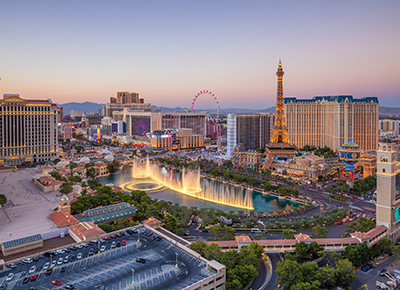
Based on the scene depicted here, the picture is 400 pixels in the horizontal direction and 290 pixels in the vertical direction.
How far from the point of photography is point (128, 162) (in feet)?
224

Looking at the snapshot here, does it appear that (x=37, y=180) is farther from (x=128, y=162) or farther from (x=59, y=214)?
(x=128, y=162)

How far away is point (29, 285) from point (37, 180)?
93.8 feet

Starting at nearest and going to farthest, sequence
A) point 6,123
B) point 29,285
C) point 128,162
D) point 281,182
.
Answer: point 29,285 < point 281,182 < point 6,123 < point 128,162

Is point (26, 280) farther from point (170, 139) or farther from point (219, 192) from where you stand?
point (170, 139)

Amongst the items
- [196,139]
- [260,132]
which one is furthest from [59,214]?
[196,139]

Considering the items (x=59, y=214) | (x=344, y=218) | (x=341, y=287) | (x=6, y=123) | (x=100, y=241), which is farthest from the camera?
(x=6, y=123)

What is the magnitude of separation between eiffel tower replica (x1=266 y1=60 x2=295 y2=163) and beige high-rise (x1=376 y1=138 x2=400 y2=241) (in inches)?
1357

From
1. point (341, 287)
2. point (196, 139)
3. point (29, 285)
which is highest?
point (196, 139)

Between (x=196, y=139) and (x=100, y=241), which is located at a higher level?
(x=196, y=139)

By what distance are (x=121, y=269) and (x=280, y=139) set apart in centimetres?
5372

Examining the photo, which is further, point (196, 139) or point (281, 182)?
point (196, 139)

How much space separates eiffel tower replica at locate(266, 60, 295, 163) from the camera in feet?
207

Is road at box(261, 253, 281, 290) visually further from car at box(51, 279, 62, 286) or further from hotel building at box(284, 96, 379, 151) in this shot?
hotel building at box(284, 96, 379, 151)

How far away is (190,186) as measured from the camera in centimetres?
4788
